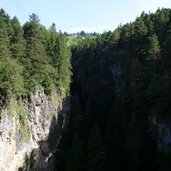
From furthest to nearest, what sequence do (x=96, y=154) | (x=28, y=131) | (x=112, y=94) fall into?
(x=112, y=94)
(x=28, y=131)
(x=96, y=154)

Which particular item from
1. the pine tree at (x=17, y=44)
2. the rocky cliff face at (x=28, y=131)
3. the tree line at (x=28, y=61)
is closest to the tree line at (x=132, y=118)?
the rocky cliff face at (x=28, y=131)

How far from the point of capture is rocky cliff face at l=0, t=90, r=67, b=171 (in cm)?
5194

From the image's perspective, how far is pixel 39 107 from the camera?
207 ft

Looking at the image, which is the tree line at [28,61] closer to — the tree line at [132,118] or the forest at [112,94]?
the forest at [112,94]

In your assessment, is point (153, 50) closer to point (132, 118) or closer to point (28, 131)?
point (132, 118)

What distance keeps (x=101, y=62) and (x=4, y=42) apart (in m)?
38.3

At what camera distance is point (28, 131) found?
58531mm

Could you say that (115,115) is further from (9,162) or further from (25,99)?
(9,162)

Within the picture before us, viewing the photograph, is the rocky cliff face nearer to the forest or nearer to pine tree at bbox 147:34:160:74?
the forest

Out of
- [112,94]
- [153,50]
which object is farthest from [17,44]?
[112,94]

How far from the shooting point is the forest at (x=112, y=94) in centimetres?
5456

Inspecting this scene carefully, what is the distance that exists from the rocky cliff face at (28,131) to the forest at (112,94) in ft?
5.55

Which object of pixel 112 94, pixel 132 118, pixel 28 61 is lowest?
pixel 132 118

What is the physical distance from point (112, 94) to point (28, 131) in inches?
1084
